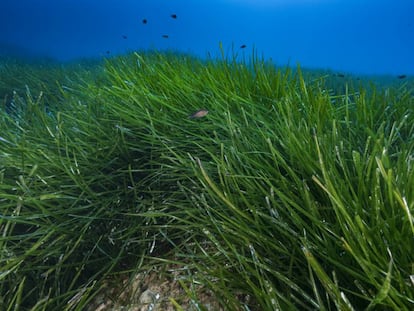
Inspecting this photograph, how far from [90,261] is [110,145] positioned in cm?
54

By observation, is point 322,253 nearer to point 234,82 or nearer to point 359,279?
point 359,279

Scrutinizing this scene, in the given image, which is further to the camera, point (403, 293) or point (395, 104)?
point (395, 104)

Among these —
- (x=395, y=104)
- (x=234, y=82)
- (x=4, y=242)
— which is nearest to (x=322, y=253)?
(x=4, y=242)

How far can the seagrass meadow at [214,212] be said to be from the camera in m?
0.71

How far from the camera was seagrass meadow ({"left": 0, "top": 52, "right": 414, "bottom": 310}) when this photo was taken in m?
0.71

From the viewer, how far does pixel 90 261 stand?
3.34 ft

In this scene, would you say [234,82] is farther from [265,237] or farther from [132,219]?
[265,237]

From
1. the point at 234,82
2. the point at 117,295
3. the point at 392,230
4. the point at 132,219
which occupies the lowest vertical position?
the point at 117,295

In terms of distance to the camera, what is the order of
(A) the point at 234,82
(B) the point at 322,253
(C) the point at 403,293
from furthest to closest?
1. (A) the point at 234,82
2. (B) the point at 322,253
3. (C) the point at 403,293

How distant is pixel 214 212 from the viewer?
986 mm

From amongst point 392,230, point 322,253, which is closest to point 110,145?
Answer: point 322,253

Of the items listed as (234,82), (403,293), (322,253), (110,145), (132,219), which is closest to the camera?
(403,293)

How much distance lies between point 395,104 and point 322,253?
1.38 meters

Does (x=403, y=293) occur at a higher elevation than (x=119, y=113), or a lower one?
lower
